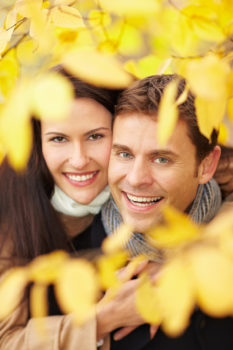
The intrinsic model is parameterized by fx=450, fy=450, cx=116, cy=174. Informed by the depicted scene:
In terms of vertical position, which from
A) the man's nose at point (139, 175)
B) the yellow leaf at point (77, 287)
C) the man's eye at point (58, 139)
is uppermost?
the yellow leaf at point (77, 287)

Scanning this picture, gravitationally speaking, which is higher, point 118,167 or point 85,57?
point 85,57

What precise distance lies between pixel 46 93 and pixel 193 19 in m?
0.65

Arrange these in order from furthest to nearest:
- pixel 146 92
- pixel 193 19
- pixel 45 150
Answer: pixel 45 150 < pixel 146 92 < pixel 193 19

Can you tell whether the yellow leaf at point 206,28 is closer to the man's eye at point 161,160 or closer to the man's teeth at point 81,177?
the man's eye at point 161,160

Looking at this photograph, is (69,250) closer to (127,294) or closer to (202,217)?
(127,294)

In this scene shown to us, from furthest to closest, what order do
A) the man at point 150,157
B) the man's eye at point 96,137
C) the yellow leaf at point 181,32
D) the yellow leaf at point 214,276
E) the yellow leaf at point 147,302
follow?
1. the man's eye at point 96,137
2. the man at point 150,157
3. the yellow leaf at point 181,32
4. the yellow leaf at point 147,302
5. the yellow leaf at point 214,276

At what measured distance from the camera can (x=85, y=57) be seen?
0.46 m

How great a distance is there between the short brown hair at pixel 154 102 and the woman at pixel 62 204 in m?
0.11

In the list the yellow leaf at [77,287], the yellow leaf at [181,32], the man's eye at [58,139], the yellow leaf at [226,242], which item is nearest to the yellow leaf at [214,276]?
the yellow leaf at [226,242]

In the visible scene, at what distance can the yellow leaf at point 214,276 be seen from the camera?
16.3 inches

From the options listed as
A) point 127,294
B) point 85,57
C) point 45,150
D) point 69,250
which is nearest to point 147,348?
point 127,294

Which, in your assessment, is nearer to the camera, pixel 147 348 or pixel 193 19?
pixel 193 19

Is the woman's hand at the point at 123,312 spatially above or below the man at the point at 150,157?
below

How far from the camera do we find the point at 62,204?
152 cm
